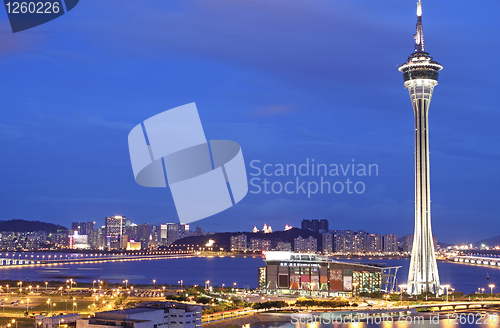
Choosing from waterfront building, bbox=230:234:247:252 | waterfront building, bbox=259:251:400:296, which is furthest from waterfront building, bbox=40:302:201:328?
waterfront building, bbox=230:234:247:252

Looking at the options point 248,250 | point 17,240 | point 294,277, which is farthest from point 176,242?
point 294,277

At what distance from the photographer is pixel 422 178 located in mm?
36750

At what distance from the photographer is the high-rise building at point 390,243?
467 feet

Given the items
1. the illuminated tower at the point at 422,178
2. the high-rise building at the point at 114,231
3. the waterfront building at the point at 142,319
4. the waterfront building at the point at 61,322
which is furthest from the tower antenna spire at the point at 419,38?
the high-rise building at the point at 114,231

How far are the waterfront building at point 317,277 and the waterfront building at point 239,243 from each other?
110 meters

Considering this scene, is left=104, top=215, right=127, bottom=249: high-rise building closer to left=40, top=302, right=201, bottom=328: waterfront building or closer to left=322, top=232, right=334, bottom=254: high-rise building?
left=322, top=232, right=334, bottom=254: high-rise building

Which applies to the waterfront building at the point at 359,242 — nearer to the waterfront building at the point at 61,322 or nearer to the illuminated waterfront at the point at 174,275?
the illuminated waterfront at the point at 174,275

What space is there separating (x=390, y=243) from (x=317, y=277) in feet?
370

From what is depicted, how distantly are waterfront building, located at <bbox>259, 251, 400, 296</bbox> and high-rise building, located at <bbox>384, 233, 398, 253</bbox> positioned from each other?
110 meters

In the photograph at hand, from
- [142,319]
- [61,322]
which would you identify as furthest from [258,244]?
[142,319]

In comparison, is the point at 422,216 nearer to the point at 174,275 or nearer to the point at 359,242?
the point at 174,275

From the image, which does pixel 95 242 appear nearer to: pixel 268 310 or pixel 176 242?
pixel 176 242

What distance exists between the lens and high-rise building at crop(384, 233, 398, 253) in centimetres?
14225

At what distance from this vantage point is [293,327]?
25.5 metres
